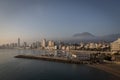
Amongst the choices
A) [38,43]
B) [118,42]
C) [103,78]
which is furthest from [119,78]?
[38,43]

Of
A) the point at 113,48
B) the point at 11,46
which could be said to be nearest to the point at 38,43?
the point at 11,46

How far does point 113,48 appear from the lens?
55781mm

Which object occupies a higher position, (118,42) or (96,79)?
(118,42)

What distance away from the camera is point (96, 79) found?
20.9m

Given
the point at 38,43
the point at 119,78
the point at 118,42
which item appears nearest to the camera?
the point at 119,78

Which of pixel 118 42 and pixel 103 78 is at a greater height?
pixel 118 42

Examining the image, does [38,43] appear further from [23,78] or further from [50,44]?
[23,78]

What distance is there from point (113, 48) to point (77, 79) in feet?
121

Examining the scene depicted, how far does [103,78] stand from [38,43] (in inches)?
4626

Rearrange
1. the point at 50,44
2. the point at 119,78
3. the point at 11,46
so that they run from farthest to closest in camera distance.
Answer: the point at 11,46, the point at 50,44, the point at 119,78

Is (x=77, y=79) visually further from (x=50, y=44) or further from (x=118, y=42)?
(x=50, y=44)

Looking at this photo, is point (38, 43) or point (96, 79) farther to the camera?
point (38, 43)

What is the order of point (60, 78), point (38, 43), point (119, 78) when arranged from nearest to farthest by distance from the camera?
point (119, 78)
point (60, 78)
point (38, 43)

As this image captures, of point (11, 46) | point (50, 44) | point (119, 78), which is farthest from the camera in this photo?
point (11, 46)
